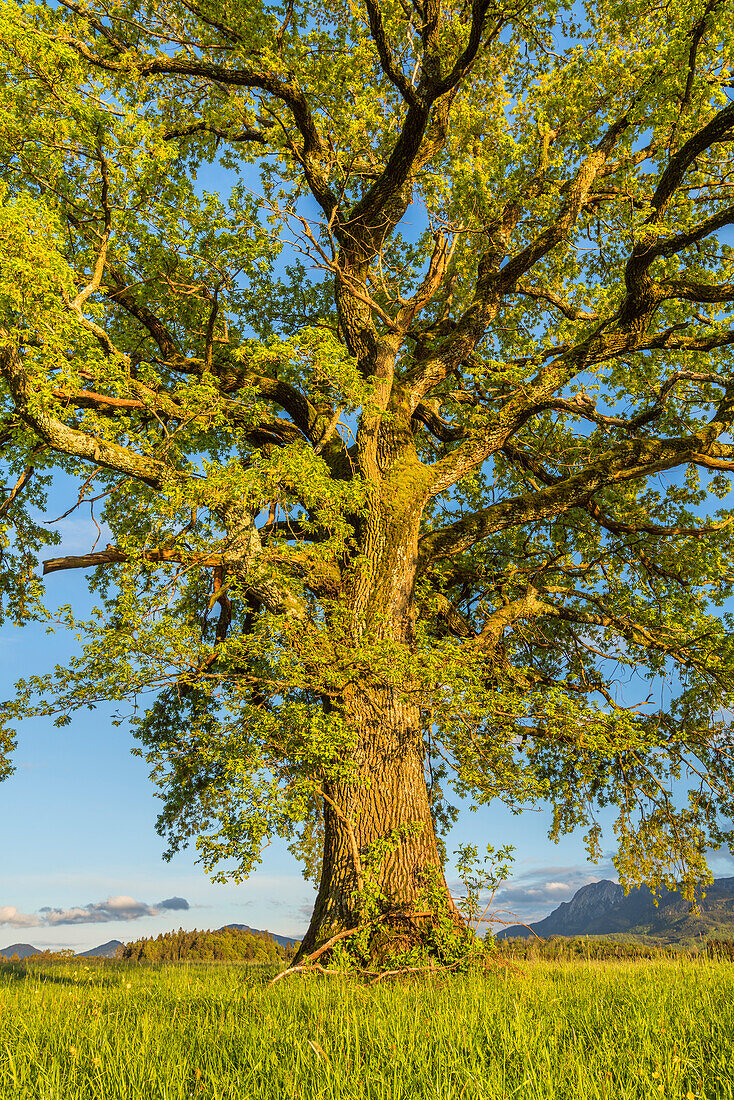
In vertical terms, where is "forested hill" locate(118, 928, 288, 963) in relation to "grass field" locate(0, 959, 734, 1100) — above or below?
below

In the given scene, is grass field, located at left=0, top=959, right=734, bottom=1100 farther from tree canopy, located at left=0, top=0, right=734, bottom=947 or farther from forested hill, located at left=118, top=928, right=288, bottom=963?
forested hill, located at left=118, top=928, right=288, bottom=963

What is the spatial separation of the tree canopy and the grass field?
9.95 feet

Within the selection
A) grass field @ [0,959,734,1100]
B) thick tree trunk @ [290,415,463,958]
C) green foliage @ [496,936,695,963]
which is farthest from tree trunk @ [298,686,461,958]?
grass field @ [0,959,734,1100]

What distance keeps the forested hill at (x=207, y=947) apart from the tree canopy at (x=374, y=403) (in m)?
3.50

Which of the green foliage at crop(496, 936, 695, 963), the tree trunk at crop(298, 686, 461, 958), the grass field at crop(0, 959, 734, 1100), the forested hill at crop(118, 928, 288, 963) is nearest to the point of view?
the grass field at crop(0, 959, 734, 1100)

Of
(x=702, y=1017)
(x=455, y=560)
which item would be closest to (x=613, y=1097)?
(x=702, y=1017)

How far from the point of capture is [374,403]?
37.2 ft

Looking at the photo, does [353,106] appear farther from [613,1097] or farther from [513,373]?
[613,1097]

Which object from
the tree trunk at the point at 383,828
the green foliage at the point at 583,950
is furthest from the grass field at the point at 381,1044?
the green foliage at the point at 583,950

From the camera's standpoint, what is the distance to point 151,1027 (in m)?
4.24

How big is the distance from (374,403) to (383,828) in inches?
273

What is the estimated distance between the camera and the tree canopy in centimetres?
854

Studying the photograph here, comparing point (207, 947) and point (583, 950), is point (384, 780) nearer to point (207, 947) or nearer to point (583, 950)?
point (583, 950)

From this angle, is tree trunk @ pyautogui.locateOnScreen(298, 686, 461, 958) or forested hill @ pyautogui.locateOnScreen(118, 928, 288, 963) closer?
tree trunk @ pyautogui.locateOnScreen(298, 686, 461, 958)
